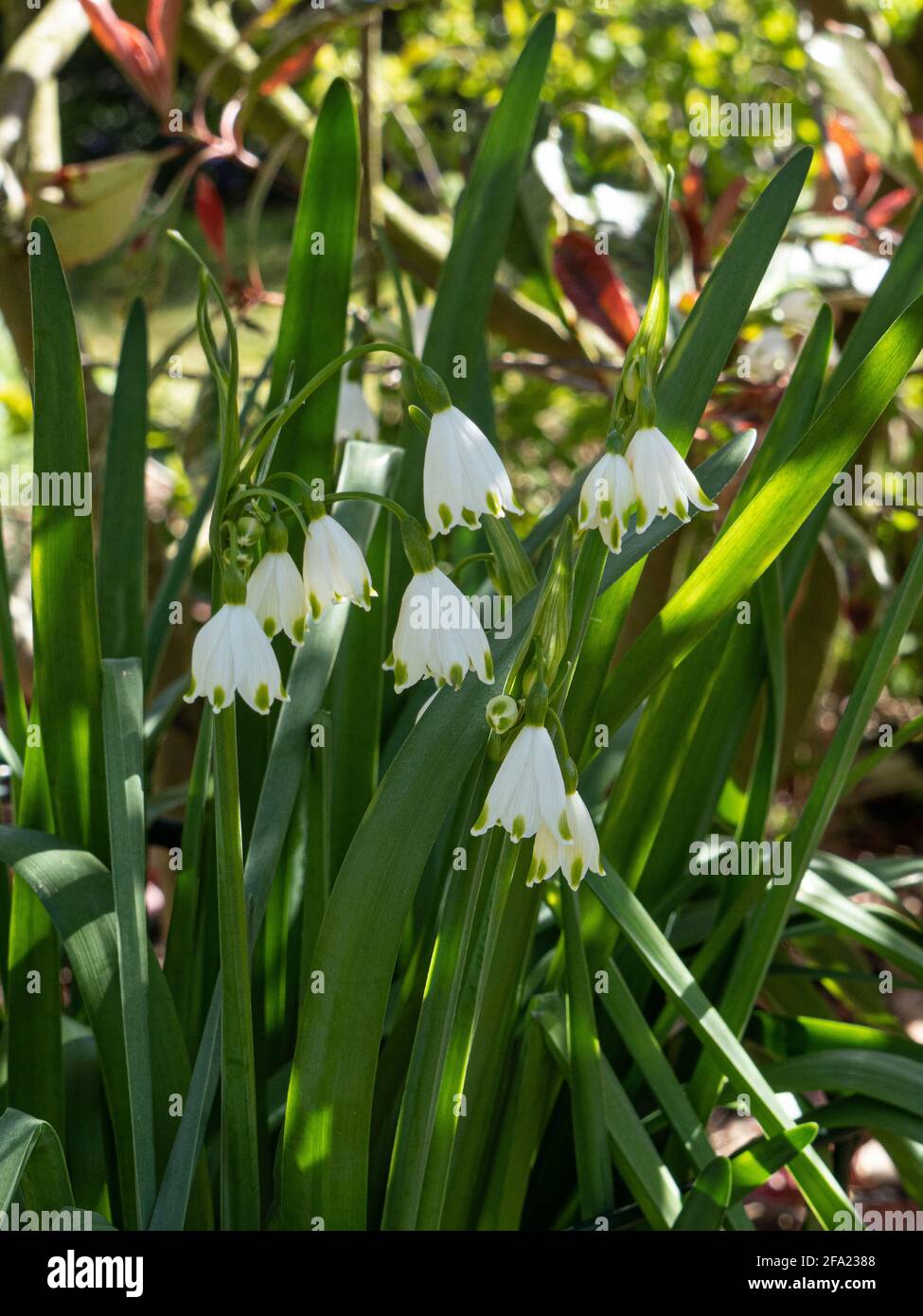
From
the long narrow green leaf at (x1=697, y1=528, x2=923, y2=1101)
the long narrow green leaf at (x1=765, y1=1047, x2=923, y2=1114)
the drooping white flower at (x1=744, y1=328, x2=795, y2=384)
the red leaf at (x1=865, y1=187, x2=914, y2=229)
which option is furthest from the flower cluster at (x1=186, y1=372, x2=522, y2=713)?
the red leaf at (x1=865, y1=187, x2=914, y2=229)

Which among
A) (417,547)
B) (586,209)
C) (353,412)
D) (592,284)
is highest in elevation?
(586,209)

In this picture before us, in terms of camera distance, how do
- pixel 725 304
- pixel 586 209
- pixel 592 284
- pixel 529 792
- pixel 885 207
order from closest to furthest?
pixel 529 792, pixel 725 304, pixel 592 284, pixel 586 209, pixel 885 207

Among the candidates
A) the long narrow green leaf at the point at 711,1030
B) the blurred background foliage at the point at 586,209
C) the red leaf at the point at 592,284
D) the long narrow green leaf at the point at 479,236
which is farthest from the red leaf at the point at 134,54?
the long narrow green leaf at the point at 711,1030

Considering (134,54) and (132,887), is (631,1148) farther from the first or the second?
(134,54)

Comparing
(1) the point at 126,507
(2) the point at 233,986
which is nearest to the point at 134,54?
(1) the point at 126,507

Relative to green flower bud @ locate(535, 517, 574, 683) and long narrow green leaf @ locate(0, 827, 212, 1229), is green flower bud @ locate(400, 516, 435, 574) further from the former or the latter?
long narrow green leaf @ locate(0, 827, 212, 1229)

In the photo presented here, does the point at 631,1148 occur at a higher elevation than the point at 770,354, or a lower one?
lower
